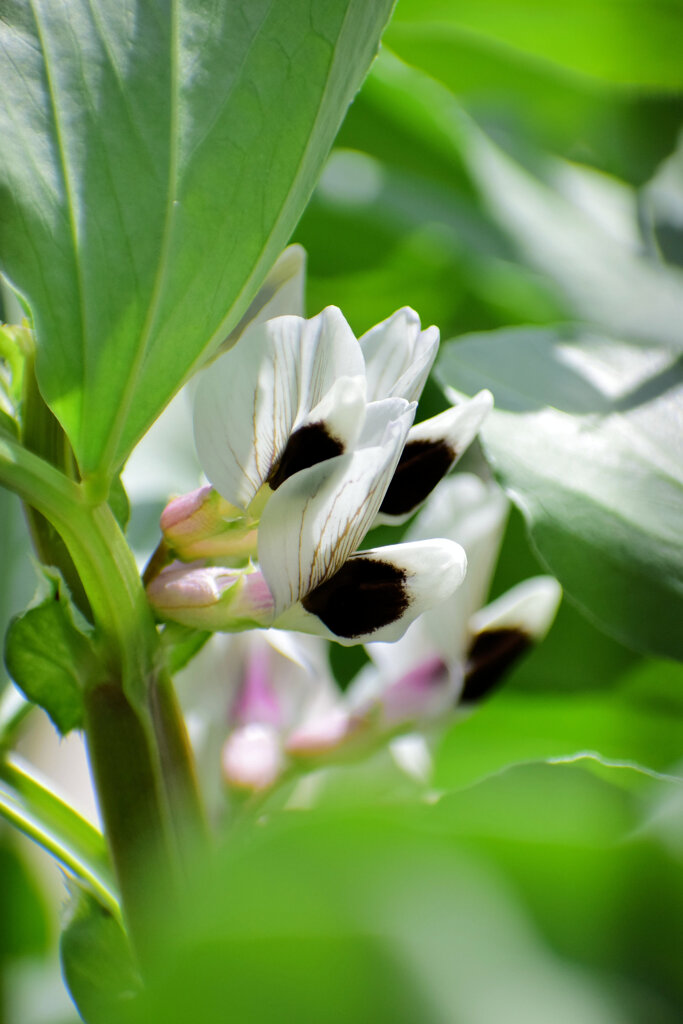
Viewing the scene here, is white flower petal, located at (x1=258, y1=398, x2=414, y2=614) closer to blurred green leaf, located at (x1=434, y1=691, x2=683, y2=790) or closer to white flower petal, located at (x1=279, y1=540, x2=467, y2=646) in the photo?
white flower petal, located at (x1=279, y1=540, x2=467, y2=646)

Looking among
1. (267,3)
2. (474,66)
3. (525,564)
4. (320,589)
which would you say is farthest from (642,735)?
(474,66)

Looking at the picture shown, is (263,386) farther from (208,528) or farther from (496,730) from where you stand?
(496,730)

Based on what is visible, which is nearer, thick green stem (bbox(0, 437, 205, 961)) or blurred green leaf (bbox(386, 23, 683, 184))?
thick green stem (bbox(0, 437, 205, 961))

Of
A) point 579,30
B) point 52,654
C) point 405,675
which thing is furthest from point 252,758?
point 579,30

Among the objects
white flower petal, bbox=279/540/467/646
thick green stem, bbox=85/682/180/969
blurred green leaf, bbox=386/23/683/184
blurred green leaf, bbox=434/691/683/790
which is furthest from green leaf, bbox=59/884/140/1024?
blurred green leaf, bbox=386/23/683/184

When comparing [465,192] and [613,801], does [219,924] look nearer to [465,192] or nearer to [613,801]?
[613,801]

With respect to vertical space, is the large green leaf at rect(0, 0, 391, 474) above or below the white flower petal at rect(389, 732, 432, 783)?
above

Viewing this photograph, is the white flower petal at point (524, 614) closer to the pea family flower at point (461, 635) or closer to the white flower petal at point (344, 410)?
the pea family flower at point (461, 635)

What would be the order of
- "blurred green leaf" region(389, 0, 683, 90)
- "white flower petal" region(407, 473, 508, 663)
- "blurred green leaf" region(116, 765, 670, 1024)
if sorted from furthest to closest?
"blurred green leaf" region(389, 0, 683, 90)
"white flower petal" region(407, 473, 508, 663)
"blurred green leaf" region(116, 765, 670, 1024)
